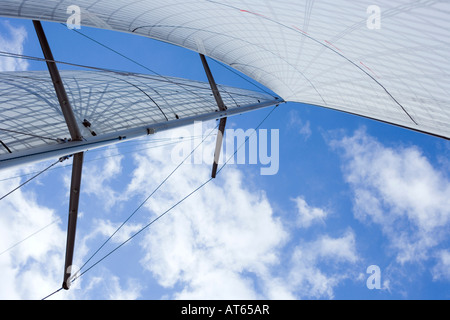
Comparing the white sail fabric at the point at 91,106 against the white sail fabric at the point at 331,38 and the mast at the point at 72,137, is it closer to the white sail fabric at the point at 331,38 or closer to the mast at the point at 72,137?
the mast at the point at 72,137

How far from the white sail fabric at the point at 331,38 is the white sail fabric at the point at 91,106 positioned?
1688 mm

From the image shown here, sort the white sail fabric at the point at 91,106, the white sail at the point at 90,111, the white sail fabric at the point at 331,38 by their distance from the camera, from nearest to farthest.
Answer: the white sail fabric at the point at 331,38, the white sail at the point at 90,111, the white sail fabric at the point at 91,106

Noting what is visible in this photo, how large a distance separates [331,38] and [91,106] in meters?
5.57

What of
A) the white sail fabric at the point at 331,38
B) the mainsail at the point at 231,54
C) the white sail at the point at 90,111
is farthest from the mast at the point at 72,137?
the white sail fabric at the point at 331,38

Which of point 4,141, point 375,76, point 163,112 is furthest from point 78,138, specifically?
point 375,76

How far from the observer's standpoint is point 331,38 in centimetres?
582

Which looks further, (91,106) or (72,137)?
(91,106)

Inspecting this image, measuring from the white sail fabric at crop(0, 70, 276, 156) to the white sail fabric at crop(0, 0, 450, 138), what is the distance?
1688 millimetres

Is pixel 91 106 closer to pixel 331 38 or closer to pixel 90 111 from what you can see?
pixel 90 111

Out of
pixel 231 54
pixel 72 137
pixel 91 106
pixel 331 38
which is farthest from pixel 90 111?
pixel 231 54

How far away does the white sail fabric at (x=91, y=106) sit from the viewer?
491cm

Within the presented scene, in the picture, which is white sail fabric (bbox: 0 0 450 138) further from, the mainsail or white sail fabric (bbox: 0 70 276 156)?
white sail fabric (bbox: 0 70 276 156)
